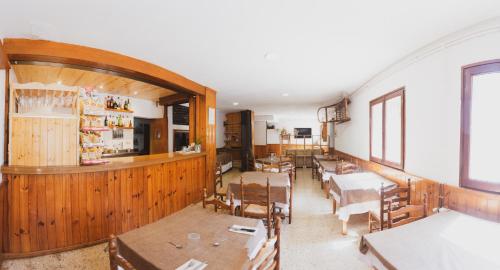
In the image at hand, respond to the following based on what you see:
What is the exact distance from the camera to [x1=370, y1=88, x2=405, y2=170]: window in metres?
3.21

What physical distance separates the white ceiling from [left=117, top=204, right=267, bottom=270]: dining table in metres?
1.87

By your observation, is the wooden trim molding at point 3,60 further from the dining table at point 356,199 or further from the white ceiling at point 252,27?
the dining table at point 356,199

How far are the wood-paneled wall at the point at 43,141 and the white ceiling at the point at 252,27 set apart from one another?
1.01 meters

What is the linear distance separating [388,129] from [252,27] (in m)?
3.02

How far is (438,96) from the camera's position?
2416mm

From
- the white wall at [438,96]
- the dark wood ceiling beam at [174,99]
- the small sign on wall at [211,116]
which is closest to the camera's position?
the white wall at [438,96]

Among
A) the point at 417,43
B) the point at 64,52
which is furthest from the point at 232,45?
the point at 417,43

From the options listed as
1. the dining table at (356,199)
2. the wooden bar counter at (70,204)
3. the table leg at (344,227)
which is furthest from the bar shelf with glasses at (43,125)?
the table leg at (344,227)

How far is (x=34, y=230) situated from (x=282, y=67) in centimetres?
398

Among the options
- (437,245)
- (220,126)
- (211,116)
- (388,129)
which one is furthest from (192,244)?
(220,126)

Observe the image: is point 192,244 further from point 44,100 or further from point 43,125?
point 44,100

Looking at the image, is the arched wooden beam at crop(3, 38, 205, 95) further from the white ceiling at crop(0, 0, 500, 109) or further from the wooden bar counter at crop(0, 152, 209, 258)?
the wooden bar counter at crop(0, 152, 209, 258)

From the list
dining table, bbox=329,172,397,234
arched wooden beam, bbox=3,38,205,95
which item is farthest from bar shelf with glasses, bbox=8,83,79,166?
dining table, bbox=329,172,397,234

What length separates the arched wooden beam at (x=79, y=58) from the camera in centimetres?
247
